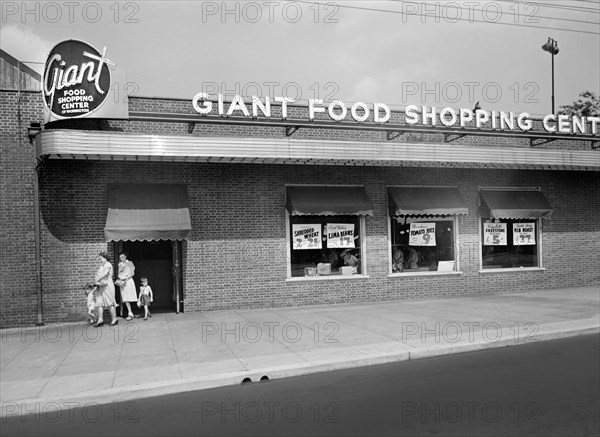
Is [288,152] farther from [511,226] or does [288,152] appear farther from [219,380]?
[511,226]

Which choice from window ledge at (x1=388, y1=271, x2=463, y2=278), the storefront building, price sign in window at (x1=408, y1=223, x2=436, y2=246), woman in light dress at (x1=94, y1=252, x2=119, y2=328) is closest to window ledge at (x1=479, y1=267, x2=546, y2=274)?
the storefront building

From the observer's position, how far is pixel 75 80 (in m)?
12.0

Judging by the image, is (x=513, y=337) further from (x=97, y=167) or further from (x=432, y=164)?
(x=97, y=167)

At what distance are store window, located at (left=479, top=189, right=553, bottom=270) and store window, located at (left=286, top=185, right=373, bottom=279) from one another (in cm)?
415

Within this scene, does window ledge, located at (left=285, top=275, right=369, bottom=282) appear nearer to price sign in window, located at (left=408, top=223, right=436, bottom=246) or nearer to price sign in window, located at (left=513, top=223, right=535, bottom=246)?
price sign in window, located at (left=408, top=223, right=436, bottom=246)

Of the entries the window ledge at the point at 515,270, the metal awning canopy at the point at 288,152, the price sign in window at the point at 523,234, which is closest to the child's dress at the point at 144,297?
the metal awning canopy at the point at 288,152

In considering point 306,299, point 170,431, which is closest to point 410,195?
point 306,299

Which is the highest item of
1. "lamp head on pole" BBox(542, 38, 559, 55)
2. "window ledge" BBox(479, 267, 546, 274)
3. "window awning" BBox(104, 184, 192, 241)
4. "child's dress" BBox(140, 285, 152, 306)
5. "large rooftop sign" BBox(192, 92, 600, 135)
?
"lamp head on pole" BBox(542, 38, 559, 55)

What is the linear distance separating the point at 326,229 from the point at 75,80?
24.2 ft

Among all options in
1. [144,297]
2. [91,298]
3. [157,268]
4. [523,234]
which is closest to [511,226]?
[523,234]

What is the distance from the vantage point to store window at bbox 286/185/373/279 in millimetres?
14391

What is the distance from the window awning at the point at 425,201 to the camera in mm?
15125

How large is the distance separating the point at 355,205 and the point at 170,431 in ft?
31.8

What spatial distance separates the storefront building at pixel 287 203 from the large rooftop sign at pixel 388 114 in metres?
0.05
